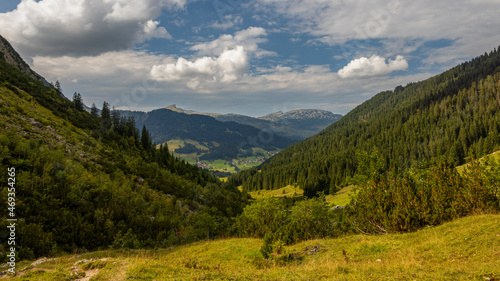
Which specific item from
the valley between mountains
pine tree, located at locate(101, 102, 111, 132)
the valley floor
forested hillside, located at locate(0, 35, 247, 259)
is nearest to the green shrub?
the valley between mountains

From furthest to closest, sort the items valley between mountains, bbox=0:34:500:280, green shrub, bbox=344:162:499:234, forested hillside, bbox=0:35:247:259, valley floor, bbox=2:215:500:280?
forested hillside, bbox=0:35:247:259, green shrub, bbox=344:162:499:234, valley between mountains, bbox=0:34:500:280, valley floor, bbox=2:215:500:280

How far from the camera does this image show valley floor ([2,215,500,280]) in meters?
12.0

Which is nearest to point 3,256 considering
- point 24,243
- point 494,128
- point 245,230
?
point 24,243

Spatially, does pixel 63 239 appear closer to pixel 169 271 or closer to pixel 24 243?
pixel 24 243

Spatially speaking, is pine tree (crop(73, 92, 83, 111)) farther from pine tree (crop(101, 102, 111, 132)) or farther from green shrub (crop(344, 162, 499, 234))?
green shrub (crop(344, 162, 499, 234))

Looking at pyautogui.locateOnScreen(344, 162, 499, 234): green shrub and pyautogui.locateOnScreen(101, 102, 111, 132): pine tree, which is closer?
pyautogui.locateOnScreen(344, 162, 499, 234): green shrub

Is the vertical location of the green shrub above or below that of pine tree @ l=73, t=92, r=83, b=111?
below

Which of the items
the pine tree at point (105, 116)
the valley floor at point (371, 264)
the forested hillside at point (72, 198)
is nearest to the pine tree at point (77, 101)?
the pine tree at point (105, 116)

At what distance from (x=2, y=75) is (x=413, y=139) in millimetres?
240055

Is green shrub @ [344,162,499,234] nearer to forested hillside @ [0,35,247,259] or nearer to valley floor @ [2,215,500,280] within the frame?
valley floor @ [2,215,500,280]

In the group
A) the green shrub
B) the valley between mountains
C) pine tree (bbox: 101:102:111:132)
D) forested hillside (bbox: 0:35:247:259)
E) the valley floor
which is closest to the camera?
the valley floor

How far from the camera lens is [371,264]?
14.5 m

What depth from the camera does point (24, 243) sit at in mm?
19312

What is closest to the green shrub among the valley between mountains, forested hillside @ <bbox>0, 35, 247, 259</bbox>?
the valley between mountains
